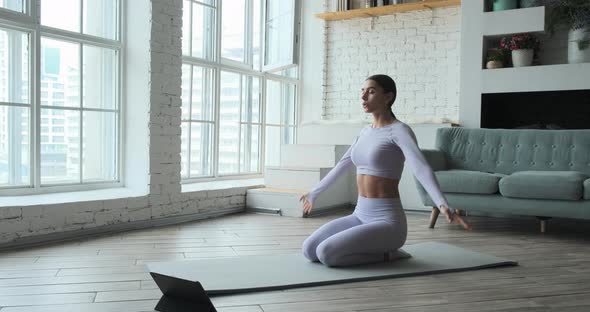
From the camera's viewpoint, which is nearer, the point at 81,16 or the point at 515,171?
the point at 81,16

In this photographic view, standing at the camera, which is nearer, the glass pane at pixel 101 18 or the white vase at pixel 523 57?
the glass pane at pixel 101 18

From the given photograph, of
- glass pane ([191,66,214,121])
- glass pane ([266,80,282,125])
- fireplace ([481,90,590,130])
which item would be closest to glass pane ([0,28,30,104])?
glass pane ([191,66,214,121])

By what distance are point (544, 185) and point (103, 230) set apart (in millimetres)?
3285

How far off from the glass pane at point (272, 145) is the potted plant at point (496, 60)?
2.56 m

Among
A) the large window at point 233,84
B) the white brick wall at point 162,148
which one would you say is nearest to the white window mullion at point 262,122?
the large window at point 233,84

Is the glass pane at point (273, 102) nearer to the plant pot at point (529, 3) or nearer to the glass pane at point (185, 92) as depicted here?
the glass pane at point (185, 92)

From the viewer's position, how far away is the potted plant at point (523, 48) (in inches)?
209

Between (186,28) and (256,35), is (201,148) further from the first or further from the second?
(256,35)

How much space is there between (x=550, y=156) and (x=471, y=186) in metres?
0.94

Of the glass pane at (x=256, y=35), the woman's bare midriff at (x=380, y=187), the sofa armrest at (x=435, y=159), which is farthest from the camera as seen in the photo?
the glass pane at (x=256, y=35)

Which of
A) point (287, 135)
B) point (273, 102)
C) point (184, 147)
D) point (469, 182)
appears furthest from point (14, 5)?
point (287, 135)

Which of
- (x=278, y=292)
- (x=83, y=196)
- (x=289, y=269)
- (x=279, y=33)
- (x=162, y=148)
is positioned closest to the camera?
(x=278, y=292)

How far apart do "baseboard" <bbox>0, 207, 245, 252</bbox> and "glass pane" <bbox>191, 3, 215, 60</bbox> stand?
1.59 metres

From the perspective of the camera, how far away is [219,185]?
17.7ft
